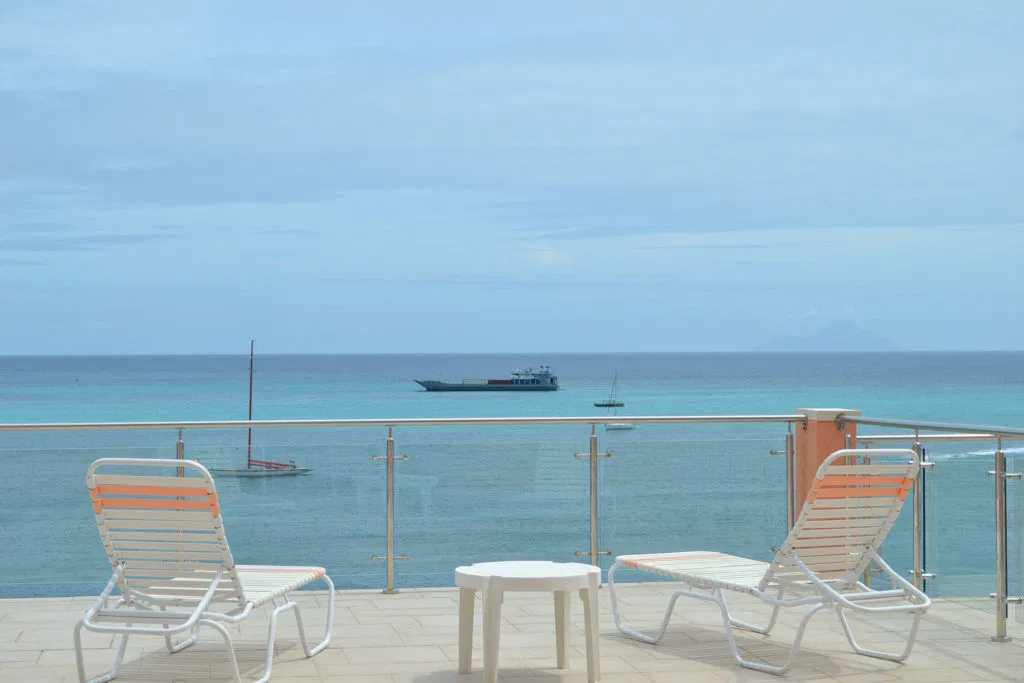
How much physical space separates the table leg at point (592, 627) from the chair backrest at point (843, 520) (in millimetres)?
756

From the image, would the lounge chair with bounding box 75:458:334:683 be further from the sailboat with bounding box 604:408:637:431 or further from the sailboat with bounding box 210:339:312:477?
the sailboat with bounding box 604:408:637:431

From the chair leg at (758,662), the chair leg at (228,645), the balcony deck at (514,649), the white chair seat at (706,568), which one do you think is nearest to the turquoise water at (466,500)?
the balcony deck at (514,649)

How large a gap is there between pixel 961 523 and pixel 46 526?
4599mm

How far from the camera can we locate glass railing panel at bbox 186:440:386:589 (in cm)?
679

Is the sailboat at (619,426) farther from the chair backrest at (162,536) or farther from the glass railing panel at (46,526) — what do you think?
the chair backrest at (162,536)

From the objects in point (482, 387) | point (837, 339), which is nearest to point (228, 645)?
point (482, 387)

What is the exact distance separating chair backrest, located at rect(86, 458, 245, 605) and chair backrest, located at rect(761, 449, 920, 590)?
217 centimetres

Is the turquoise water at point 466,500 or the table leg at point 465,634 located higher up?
the turquoise water at point 466,500

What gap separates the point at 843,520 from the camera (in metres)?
5.23

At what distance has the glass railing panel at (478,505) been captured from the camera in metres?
7.05

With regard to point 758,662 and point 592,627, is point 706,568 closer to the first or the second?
point 758,662

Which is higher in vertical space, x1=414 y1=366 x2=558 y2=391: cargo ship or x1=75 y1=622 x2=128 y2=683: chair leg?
x1=414 y1=366 x2=558 y2=391: cargo ship

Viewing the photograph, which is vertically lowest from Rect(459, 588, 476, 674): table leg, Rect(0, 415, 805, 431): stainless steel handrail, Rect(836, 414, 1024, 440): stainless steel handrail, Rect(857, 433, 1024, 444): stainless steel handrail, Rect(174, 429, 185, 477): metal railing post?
Rect(459, 588, 476, 674): table leg

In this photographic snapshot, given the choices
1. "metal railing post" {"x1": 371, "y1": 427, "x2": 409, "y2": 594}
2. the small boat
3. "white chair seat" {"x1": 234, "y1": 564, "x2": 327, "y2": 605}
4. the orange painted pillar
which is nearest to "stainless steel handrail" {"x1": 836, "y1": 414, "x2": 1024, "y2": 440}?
the orange painted pillar
